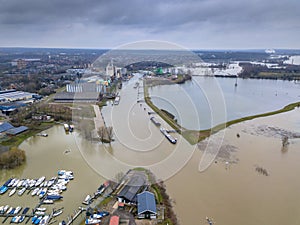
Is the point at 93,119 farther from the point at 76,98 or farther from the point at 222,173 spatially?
the point at 222,173

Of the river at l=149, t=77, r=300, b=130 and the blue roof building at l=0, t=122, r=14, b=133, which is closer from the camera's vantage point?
the blue roof building at l=0, t=122, r=14, b=133

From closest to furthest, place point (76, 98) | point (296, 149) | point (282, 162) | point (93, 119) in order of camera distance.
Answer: point (282, 162) → point (296, 149) → point (93, 119) → point (76, 98)

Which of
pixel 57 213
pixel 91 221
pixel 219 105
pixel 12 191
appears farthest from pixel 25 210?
pixel 219 105

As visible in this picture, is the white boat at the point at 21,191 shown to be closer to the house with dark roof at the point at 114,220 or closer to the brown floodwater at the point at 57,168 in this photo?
the brown floodwater at the point at 57,168

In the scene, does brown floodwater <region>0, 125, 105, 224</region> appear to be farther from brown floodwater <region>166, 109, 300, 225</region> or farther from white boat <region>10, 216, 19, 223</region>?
brown floodwater <region>166, 109, 300, 225</region>

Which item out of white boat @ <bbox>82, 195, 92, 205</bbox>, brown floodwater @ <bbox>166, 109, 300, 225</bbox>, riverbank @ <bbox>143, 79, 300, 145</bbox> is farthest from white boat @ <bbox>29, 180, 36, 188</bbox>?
riverbank @ <bbox>143, 79, 300, 145</bbox>

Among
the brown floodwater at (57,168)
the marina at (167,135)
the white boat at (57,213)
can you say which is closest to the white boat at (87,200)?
the brown floodwater at (57,168)

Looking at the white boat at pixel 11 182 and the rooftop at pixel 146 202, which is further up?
the rooftop at pixel 146 202

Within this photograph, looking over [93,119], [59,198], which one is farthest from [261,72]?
[59,198]
